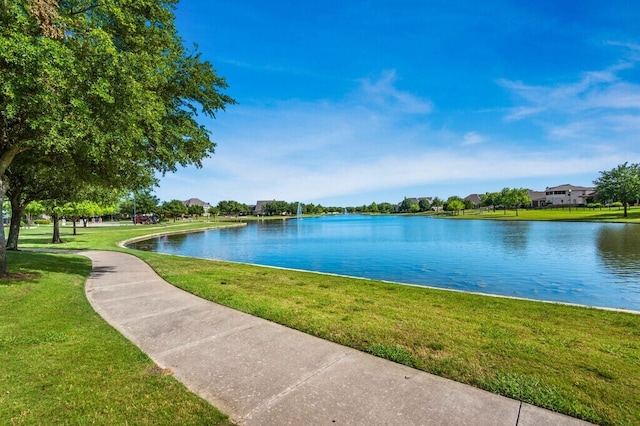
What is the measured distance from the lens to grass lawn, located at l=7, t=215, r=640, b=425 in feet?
12.3

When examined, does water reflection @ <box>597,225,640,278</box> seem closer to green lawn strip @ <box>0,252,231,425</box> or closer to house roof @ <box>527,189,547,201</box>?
green lawn strip @ <box>0,252,231,425</box>

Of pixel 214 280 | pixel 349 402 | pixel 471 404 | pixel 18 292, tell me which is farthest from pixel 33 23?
pixel 471 404

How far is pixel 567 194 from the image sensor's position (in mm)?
115875

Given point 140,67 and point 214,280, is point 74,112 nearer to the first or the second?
point 140,67

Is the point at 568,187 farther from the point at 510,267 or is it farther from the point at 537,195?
the point at 510,267

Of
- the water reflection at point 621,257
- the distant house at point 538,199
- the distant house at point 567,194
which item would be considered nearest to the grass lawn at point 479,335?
the water reflection at point 621,257

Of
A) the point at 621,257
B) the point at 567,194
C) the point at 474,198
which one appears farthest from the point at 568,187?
the point at 621,257

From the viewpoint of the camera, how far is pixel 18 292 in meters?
7.77

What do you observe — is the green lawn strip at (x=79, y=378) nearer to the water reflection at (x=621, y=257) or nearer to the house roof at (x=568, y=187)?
the water reflection at (x=621, y=257)

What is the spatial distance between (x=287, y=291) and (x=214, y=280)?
2.70 m

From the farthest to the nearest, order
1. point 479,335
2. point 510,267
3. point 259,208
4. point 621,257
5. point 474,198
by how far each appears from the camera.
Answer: point 259,208 → point 474,198 → point 621,257 → point 510,267 → point 479,335

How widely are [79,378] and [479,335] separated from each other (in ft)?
18.5

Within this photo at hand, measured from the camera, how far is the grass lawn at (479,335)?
12.3ft

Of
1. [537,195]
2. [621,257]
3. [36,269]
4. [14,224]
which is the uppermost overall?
[537,195]
